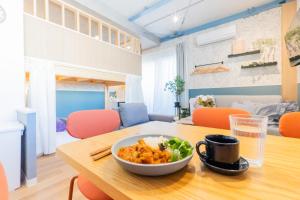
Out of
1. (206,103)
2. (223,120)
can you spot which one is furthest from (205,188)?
(206,103)

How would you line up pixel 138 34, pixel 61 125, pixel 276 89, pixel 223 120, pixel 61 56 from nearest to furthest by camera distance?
1. pixel 223 120
2. pixel 61 56
3. pixel 276 89
4. pixel 61 125
5. pixel 138 34

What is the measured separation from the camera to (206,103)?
3.29 metres

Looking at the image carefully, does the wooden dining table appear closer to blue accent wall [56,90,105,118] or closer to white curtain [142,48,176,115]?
blue accent wall [56,90,105,118]

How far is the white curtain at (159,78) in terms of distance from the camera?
452 cm

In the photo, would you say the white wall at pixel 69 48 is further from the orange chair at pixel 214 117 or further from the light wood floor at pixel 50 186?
the orange chair at pixel 214 117

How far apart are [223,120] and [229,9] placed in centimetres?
306

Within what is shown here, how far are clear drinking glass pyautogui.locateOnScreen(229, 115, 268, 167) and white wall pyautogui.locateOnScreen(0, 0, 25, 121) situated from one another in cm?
229

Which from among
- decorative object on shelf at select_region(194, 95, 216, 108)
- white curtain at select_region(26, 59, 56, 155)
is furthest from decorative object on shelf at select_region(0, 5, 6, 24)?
decorative object on shelf at select_region(194, 95, 216, 108)

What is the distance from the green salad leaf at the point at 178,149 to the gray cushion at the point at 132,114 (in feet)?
6.96

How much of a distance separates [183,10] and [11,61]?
300 centimetres

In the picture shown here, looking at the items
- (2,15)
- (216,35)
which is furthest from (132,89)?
(2,15)

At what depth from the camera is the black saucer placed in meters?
0.41

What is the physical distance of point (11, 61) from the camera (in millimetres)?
1812

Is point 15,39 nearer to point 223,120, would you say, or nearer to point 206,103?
point 223,120
